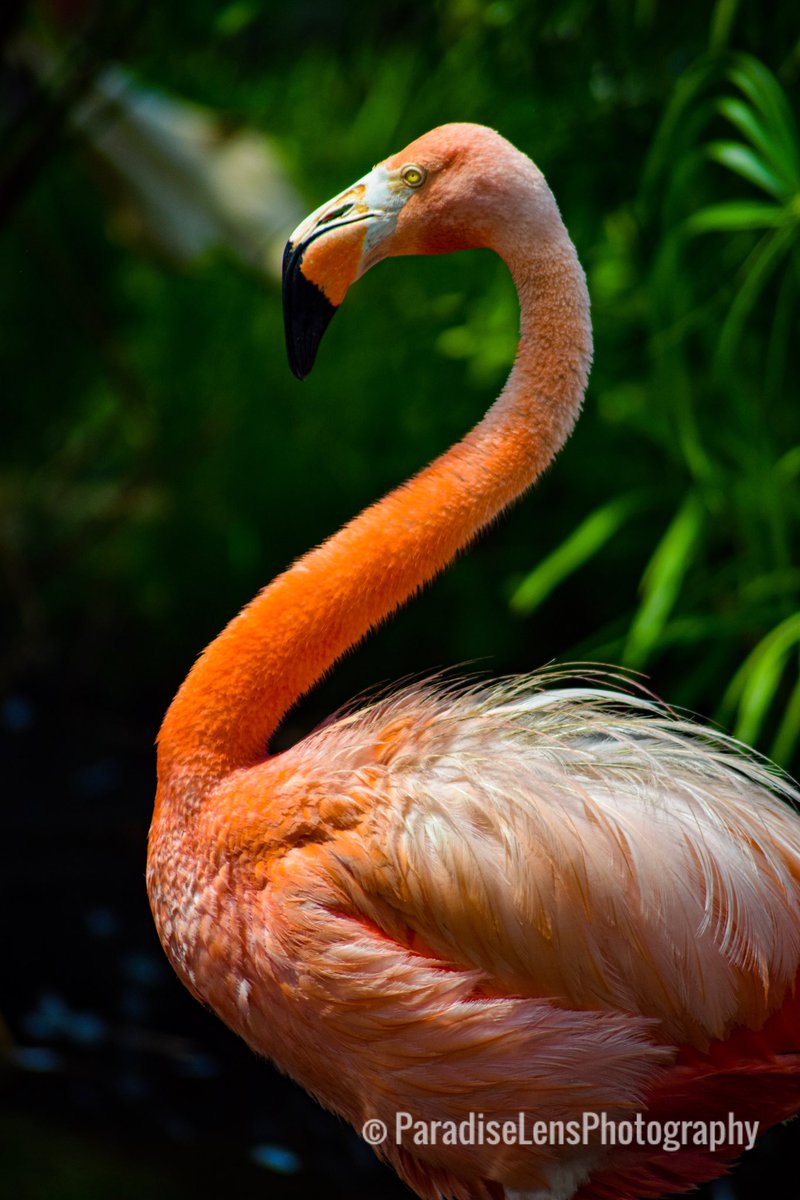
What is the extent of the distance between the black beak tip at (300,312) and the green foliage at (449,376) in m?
1.07

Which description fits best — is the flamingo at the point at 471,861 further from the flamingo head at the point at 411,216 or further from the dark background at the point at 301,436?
the dark background at the point at 301,436

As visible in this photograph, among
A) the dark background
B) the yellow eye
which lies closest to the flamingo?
the yellow eye

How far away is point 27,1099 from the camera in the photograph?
261 centimetres

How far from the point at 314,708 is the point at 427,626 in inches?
19.6

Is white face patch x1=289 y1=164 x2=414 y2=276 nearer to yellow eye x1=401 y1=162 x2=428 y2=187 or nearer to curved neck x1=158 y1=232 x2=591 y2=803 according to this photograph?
yellow eye x1=401 y1=162 x2=428 y2=187

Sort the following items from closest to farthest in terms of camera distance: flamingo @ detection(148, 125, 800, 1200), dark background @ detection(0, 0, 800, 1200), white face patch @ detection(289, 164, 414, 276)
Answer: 1. flamingo @ detection(148, 125, 800, 1200)
2. white face patch @ detection(289, 164, 414, 276)
3. dark background @ detection(0, 0, 800, 1200)

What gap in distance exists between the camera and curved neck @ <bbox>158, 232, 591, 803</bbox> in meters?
1.60

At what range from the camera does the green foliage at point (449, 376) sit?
2.66 meters

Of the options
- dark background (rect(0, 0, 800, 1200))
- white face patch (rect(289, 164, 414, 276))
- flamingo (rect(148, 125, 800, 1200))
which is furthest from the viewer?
dark background (rect(0, 0, 800, 1200))

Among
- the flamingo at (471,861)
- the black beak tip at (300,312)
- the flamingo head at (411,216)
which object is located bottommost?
the flamingo at (471,861)

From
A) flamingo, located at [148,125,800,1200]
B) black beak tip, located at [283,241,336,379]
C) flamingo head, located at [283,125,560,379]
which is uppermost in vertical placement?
flamingo head, located at [283,125,560,379]

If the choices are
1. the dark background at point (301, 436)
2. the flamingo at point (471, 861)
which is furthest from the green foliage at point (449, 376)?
the flamingo at point (471, 861)

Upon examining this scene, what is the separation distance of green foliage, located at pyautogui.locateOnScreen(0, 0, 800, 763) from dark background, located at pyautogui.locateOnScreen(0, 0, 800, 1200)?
12 mm

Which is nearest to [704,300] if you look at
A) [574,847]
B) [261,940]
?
[574,847]
